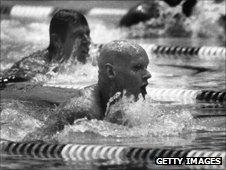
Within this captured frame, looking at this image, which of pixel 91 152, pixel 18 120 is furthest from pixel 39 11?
pixel 91 152

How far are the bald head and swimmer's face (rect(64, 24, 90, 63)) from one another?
267 centimetres

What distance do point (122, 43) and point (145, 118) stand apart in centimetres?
63

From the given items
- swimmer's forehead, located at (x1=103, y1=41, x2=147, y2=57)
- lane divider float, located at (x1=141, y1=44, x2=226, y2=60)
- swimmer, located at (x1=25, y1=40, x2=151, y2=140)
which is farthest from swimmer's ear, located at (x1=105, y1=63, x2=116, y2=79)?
lane divider float, located at (x1=141, y1=44, x2=226, y2=60)

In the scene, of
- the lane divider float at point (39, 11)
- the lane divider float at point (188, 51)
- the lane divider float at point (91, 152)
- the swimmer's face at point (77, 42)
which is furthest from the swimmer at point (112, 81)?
the lane divider float at point (39, 11)

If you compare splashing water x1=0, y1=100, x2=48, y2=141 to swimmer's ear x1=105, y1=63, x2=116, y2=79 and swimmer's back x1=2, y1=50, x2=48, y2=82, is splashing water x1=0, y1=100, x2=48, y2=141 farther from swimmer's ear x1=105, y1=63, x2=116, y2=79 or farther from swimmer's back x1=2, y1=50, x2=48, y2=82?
swimmer's back x1=2, y1=50, x2=48, y2=82

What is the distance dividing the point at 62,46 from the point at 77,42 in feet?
0.86

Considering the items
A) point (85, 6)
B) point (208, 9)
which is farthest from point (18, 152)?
point (85, 6)

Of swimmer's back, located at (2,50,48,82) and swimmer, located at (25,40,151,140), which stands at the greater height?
swimmer, located at (25,40,151,140)

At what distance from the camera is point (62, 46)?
911 centimetres

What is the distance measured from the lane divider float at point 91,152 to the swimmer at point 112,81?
184 millimetres

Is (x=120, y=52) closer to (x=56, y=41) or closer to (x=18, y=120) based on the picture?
(x=18, y=120)

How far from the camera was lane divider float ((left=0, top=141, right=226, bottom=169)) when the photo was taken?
548 centimetres

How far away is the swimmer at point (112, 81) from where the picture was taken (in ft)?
19.7

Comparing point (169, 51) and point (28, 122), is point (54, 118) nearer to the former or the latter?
point (28, 122)
